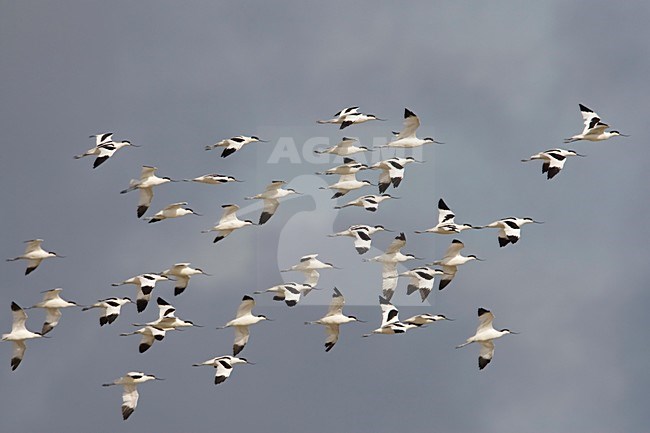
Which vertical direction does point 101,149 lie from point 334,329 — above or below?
above

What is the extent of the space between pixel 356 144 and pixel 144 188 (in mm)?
6904

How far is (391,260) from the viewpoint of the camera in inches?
2394

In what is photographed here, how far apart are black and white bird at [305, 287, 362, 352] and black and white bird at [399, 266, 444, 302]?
6.87 ft

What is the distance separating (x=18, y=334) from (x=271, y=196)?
8.84 metres

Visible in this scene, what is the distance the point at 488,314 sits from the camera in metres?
56.8

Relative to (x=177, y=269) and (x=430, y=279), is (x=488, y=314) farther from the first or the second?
(x=177, y=269)

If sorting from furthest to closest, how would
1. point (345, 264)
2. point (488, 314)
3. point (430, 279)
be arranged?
point (345, 264) < point (430, 279) < point (488, 314)

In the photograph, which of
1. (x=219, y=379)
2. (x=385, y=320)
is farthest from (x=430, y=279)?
(x=219, y=379)

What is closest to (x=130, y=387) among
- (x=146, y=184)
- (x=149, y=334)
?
(x=149, y=334)

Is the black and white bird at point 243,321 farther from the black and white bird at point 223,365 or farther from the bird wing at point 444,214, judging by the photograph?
the bird wing at point 444,214

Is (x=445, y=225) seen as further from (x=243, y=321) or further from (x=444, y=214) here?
(x=243, y=321)

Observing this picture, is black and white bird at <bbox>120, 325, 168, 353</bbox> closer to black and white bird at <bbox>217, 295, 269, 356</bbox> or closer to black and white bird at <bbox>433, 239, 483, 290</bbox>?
black and white bird at <bbox>217, 295, 269, 356</bbox>

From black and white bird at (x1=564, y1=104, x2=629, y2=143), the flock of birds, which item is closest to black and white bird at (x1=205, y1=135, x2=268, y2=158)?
the flock of birds

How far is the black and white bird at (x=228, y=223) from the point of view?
195 ft
